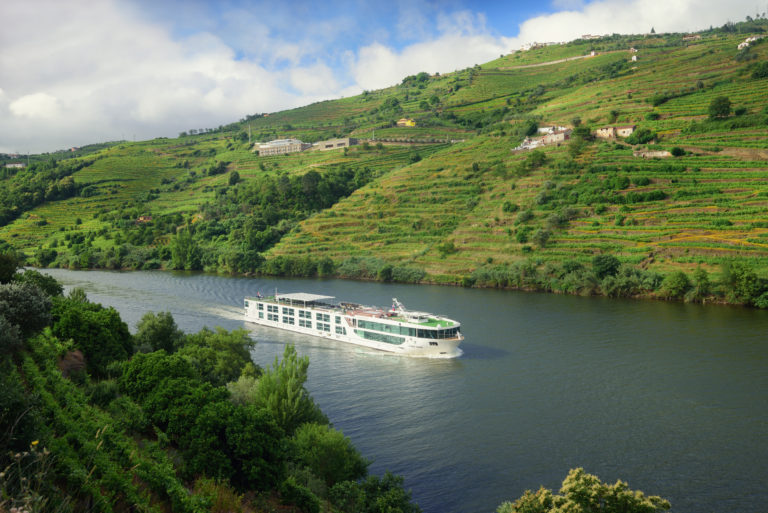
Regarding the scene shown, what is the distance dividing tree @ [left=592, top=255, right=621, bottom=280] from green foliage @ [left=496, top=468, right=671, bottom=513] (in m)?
51.4

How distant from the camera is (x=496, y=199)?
296 ft

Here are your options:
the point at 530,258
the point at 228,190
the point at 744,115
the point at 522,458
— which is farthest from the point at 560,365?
the point at 228,190

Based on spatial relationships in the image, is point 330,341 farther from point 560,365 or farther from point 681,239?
point 681,239

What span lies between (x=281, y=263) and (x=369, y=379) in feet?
185

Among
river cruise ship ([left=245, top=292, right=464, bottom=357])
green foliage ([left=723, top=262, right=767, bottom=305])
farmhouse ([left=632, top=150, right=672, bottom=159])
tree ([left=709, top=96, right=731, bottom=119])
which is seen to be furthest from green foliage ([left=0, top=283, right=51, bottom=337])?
tree ([left=709, top=96, right=731, bottom=119])

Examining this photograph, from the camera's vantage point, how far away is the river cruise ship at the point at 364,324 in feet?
139

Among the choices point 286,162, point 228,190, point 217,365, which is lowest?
point 217,365

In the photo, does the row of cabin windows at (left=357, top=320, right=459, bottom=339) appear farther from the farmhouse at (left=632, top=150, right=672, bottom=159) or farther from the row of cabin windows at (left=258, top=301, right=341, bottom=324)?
the farmhouse at (left=632, top=150, right=672, bottom=159)

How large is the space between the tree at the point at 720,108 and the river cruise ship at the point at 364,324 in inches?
2685

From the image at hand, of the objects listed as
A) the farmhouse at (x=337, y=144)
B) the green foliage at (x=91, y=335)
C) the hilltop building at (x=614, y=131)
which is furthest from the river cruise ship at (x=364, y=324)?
the farmhouse at (x=337, y=144)

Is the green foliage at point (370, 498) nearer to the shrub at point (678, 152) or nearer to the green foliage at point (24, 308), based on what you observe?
the green foliage at point (24, 308)

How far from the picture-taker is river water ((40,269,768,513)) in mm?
23016

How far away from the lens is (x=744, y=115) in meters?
82.4

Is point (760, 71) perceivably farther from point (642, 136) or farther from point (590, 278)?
point (590, 278)
